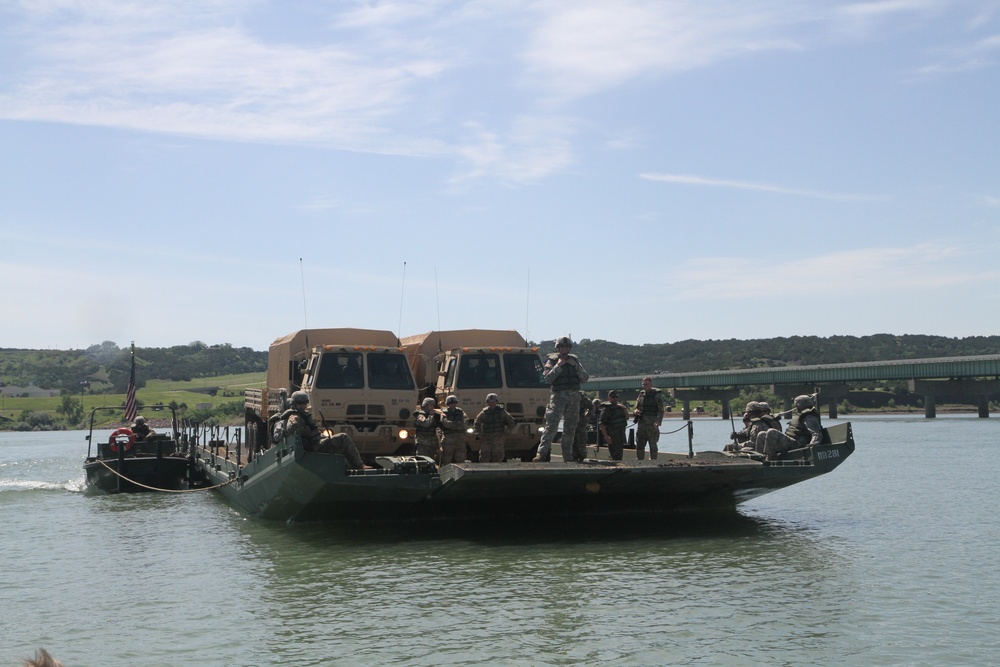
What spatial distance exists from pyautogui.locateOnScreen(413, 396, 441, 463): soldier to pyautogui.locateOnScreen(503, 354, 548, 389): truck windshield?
103 inches

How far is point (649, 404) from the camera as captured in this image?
18.7m

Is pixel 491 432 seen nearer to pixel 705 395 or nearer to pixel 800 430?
pixel 800 430

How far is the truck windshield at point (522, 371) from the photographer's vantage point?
19.8 m

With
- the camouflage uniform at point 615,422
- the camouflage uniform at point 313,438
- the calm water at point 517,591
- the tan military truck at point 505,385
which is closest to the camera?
the calm water at point 517,591

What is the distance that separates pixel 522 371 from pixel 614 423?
81.4 inches

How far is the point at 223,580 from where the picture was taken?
46.2 ft

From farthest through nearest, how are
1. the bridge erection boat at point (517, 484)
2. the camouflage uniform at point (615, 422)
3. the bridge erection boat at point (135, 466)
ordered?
the bridge erection boat at point (135, 466)
the camouflage uniform at point (615, 422)
the bridge erection boat at point (517, 484)

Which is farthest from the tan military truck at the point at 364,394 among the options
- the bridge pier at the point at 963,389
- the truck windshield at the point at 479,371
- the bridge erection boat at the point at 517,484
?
the bridge pier at the point at 963,389

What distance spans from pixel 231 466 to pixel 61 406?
3871 inches

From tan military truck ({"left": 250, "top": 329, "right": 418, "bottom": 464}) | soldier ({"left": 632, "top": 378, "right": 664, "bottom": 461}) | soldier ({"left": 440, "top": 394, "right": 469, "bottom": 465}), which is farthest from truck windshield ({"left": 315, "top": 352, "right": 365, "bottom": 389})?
soldier ({"left": 632, "top": 378, "right": 664, "bottom": 461})

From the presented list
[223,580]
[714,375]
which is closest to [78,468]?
[223,580]

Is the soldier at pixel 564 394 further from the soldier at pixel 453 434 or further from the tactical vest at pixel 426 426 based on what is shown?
the tactical vest at pixel 426 426

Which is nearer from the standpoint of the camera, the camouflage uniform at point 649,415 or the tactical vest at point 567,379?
the tactical vest at point 567,379

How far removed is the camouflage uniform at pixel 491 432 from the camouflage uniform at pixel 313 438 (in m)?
2.06
